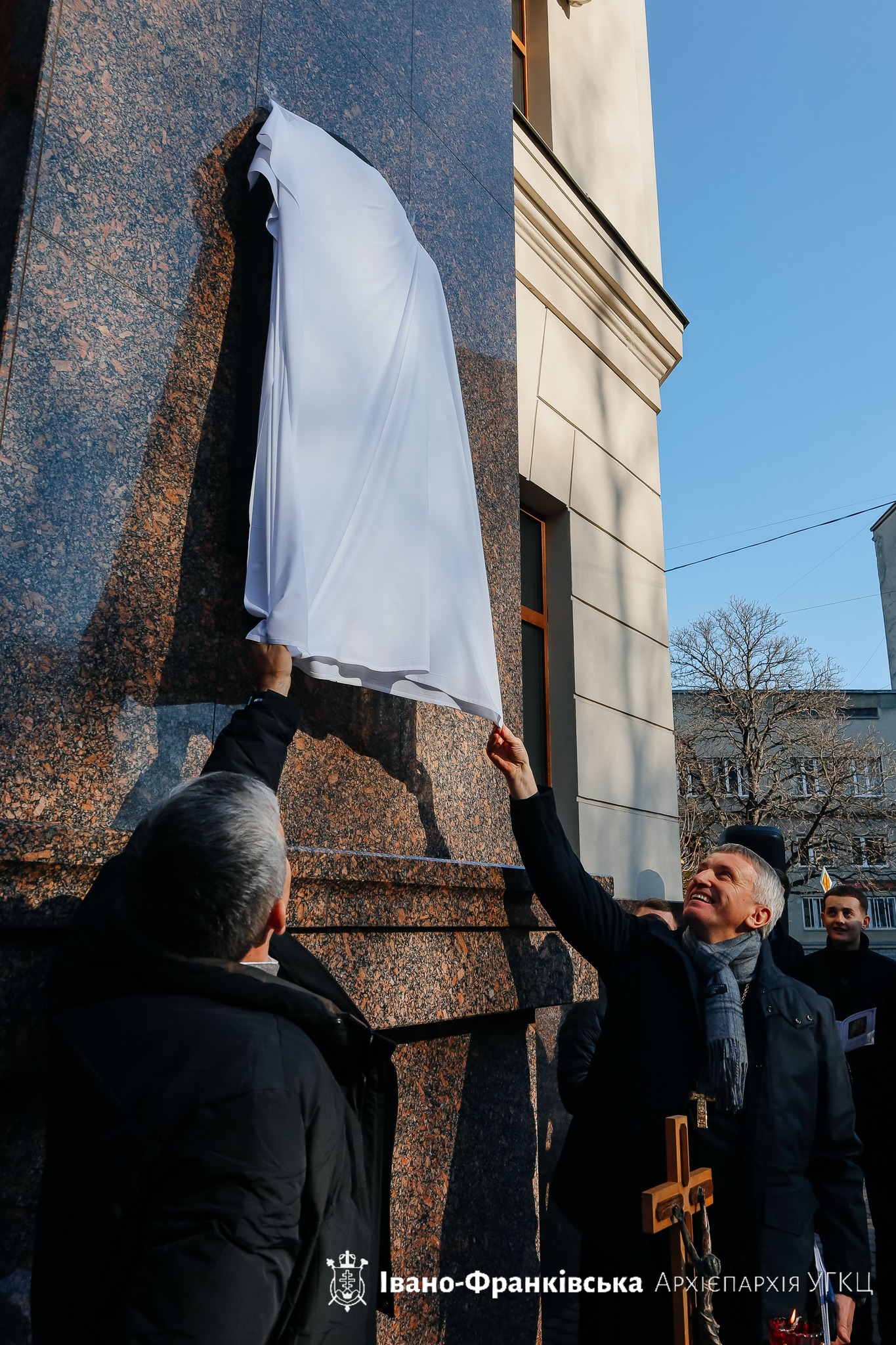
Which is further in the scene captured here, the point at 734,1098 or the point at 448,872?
the point at 448,872

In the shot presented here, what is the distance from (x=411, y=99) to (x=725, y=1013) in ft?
11.7

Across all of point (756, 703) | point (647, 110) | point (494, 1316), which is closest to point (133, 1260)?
point (494, 1316)

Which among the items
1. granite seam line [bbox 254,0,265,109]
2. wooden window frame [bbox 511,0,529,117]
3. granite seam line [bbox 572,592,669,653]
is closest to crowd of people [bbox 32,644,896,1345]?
granite seam line [bbox 254,0,265,109]

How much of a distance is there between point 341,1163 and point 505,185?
4355mm

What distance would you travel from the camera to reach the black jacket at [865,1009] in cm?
483

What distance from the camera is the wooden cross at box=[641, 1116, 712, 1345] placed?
2.44 m

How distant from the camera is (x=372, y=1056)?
1.79 metres

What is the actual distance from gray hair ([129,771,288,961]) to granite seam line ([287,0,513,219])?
2889mm

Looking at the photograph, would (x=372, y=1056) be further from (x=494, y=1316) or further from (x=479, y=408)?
(x=479, y=408)

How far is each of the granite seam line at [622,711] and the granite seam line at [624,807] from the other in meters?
0.60

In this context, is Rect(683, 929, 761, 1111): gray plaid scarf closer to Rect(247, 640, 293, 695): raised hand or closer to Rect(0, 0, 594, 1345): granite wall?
Rect(0, 0, 594, 1345): granite wall

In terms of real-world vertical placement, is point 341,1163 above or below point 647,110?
below

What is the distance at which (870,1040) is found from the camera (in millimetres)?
4969

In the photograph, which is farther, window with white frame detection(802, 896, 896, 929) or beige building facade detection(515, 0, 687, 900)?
window with white frame detection(802, 896, 896, 929)
